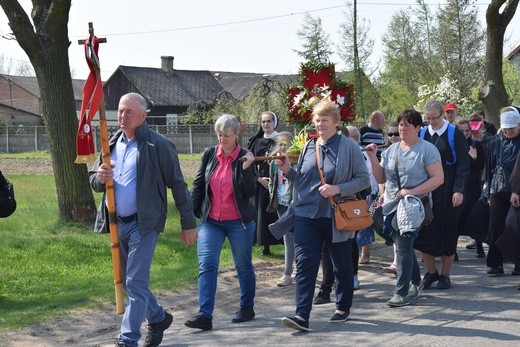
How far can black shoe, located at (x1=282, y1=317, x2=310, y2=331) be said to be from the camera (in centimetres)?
720

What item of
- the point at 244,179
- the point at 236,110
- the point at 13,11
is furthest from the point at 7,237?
the point at 236,110

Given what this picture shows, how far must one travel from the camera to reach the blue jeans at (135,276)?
21.5 ft

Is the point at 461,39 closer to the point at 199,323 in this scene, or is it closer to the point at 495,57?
the point at 495,57

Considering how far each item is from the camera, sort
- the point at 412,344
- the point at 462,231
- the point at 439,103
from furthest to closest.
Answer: the point at 462,231
the point at 439,103
the point at 412,344

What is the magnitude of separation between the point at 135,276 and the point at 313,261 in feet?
5.26

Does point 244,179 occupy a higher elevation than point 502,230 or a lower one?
higher

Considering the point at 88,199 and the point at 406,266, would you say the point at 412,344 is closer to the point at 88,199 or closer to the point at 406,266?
the point at 406,266

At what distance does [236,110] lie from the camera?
155 feet

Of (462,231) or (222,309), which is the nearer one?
(222,309)

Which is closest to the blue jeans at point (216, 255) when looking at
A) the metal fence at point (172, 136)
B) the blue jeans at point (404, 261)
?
the blue jeans at point (404, 261)

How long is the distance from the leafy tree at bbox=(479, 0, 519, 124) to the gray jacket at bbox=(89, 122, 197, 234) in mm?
12550

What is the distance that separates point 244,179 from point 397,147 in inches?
68.9

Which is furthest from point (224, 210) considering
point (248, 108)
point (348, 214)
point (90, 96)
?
point (248, 108)

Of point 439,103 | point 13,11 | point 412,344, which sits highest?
point 13,11
